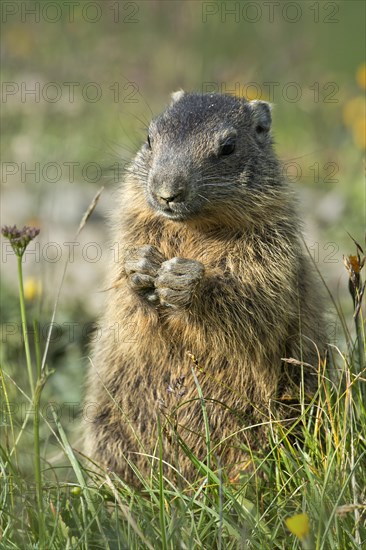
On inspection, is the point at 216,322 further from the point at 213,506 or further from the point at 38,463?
the point at 38,463

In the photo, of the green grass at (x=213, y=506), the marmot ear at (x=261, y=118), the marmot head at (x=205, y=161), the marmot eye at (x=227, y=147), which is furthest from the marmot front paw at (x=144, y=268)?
the marmot ear at (x=261, y=118)

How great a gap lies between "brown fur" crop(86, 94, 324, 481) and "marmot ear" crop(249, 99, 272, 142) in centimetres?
15

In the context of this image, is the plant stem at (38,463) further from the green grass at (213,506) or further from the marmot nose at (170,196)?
the marmot nose at (170,196)

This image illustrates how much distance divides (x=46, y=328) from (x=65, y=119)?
15.2ft

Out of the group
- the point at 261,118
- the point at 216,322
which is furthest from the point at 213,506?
the point at 261,118

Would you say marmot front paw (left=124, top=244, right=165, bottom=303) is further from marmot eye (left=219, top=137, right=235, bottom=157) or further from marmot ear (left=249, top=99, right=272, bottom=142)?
marmot ear (left=249, top=99, right=272, bottom=142)

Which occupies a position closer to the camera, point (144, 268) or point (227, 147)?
point (144, 268)

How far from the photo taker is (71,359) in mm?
6258

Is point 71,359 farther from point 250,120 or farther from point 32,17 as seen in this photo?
point 32,17

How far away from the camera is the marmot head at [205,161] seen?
13.0 feet

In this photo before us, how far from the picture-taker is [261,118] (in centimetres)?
475

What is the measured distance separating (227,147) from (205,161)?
0.21 meters

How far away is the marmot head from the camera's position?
398 centimetres

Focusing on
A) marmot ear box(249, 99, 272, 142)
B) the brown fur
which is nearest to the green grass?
the brown fur
